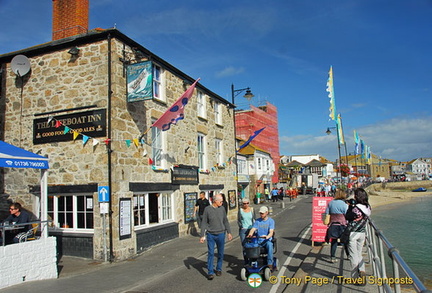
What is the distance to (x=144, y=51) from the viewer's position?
12.4 metres

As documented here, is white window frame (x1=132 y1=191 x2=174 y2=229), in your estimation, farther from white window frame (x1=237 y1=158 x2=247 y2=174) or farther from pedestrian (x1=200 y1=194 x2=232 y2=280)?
white window frame (x1=237 y1=158 x2=247 y2=174)

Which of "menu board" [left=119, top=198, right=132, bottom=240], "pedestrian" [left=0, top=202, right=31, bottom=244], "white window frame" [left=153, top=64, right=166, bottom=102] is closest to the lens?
"pedestrian" [left=0, top=202, right=31, bottom=244]

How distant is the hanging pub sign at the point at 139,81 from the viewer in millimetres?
10766

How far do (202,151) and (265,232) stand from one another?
9855 millimetres

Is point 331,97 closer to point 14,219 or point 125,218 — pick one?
point 125,218

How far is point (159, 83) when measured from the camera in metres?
13.5

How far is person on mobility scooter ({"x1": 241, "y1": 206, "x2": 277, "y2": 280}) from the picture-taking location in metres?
6.91

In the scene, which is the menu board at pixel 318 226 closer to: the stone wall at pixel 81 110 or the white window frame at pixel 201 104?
the stone wall at pixel 81 110

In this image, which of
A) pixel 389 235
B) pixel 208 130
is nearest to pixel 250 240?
pixel 208 130

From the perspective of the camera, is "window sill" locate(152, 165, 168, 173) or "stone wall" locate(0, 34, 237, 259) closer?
"stone wall" locate(0, 34, 237, 259)

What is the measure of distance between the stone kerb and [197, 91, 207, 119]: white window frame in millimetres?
9998

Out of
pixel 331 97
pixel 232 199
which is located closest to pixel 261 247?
pixel 232 199

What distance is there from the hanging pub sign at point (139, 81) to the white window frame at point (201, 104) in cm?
608

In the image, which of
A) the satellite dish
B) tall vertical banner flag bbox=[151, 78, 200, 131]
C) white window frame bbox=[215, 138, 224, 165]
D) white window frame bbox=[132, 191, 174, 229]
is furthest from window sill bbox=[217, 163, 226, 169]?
the satellite dish
